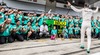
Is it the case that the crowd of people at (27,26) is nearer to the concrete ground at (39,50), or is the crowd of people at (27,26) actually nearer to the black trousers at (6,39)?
the black trousers at (6,39)

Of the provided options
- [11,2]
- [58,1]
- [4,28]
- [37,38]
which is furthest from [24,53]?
[58,1]

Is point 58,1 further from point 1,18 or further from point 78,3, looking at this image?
point 1,18

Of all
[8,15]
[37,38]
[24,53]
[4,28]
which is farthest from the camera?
[37,38]

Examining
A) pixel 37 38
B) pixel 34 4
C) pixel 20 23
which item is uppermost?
pixel 34 4

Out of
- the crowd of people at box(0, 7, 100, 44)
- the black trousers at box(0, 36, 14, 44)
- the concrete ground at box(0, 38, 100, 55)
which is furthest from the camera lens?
the crowd of people at box(0, 7, 100, 44)

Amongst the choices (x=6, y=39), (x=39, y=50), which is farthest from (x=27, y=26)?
(x=39, y=50)

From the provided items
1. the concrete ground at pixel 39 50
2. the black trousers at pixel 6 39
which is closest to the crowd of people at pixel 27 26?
the black trousers at pixel 6 39

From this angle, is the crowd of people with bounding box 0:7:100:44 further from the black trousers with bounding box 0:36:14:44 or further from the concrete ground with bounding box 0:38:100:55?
the concrete ground with bounding box 0:38:100:55

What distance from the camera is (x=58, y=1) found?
3164 cm

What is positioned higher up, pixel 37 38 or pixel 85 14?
pixel 85 14

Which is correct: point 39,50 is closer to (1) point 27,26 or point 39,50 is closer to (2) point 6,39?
(2) point 6,39

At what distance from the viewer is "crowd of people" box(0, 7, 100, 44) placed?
1290cm

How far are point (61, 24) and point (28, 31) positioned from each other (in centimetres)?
417

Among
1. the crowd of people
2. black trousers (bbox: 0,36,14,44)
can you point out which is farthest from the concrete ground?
the crowd of people
